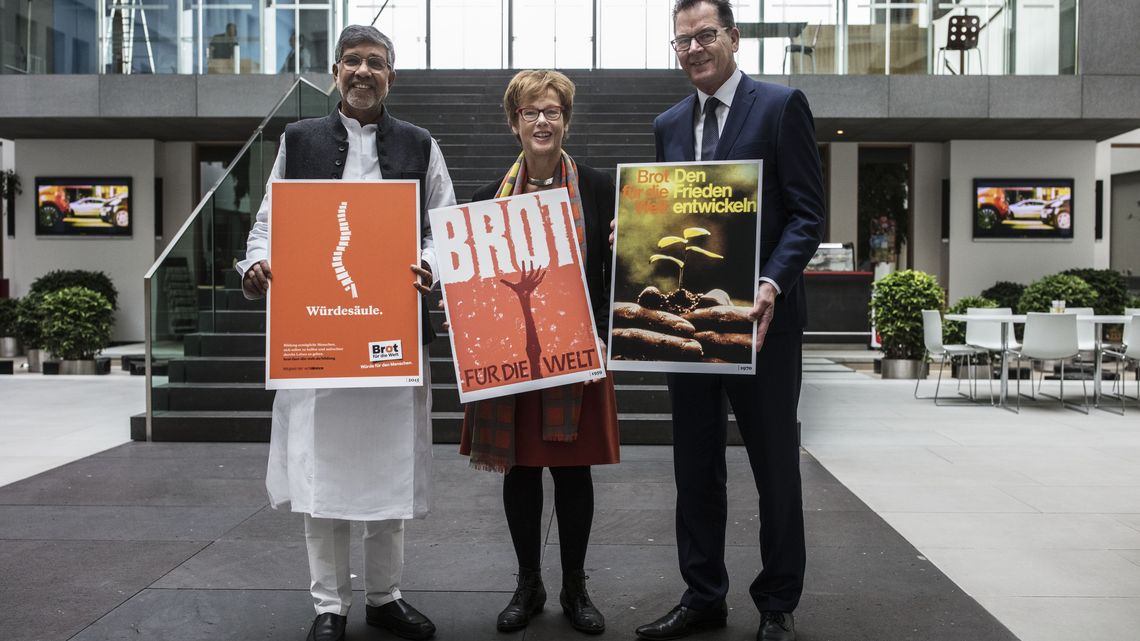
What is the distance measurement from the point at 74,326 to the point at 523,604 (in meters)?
10.1

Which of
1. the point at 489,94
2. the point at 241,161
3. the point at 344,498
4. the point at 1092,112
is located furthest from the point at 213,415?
the point at 1092,112

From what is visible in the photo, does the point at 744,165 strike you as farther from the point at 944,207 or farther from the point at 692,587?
the point at 944,207

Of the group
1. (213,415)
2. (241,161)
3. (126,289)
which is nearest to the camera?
(213,415)

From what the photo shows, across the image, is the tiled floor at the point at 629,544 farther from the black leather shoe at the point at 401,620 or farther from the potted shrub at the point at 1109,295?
the potted shrub at the point at 1109,295

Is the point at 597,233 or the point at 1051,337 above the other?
the point at 597,233

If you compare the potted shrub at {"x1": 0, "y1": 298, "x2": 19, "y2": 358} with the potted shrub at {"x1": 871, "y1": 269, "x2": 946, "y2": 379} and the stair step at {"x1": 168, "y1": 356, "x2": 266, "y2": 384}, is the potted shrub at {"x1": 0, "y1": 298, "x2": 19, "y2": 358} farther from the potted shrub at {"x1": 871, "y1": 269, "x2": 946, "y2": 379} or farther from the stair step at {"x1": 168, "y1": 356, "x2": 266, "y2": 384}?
the potted shrub at {"x1": 871, "y1": 269, "x2": 946, "y2": 379}

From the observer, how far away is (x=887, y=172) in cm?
1798

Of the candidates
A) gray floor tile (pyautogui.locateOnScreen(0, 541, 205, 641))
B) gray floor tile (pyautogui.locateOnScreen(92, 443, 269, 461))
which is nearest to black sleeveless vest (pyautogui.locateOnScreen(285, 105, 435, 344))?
gray floor tile (pyautogui.locateOnScreen(0, 541, 205, 641))

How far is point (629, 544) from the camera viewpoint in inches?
165

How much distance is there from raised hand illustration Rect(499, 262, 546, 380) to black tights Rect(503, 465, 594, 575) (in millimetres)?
419

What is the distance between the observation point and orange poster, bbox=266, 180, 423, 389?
2846 millimetres

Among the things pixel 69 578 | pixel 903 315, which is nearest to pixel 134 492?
pixel 69 578

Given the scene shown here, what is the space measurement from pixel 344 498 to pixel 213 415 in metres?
4.46

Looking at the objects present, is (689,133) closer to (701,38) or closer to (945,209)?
(701,38)
